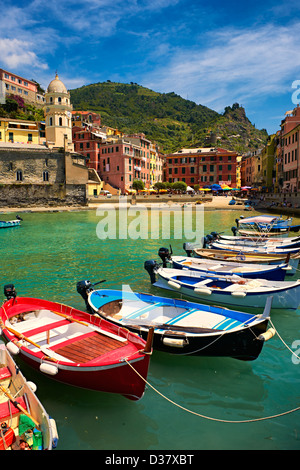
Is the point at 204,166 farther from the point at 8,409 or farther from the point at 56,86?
the point at 8,409

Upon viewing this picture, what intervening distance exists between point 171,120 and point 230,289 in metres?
171

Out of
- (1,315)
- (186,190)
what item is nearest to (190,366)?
(1,315)

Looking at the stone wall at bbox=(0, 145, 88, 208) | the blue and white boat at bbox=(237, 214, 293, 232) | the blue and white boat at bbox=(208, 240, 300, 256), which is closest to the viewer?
the blue and white boat at bbox=(208, 240, 300, 256)

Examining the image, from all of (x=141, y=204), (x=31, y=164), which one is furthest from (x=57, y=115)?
(x=141, y=204)

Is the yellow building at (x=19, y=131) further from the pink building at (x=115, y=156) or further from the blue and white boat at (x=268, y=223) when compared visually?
the blue and white boat at (x=268, y=223)

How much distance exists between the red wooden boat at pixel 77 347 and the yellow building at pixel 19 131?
69.3 m

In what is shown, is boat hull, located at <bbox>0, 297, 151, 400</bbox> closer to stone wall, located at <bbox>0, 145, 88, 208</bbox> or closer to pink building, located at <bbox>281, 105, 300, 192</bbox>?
pink building, located at <bbox>281, 105, 300, 192</bbox>

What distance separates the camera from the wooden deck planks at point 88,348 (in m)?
7.55

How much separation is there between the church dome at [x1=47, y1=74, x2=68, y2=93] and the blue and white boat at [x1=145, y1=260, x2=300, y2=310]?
65.5m

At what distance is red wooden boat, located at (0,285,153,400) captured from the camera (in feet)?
22.3

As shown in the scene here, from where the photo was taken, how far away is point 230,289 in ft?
41.7

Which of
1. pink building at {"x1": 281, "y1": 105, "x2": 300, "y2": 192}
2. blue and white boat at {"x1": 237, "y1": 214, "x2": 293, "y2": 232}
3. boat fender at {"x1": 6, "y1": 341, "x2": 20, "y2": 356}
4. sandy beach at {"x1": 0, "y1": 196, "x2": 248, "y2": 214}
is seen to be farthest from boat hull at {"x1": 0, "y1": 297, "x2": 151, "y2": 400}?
sandy beach at {"x1": 0, "y1": 196, "x2": 248, "y2": 214}

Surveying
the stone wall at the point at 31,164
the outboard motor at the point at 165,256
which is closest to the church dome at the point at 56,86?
the stone wall at the point at 31,164

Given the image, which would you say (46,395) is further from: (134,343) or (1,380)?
(134,343)
